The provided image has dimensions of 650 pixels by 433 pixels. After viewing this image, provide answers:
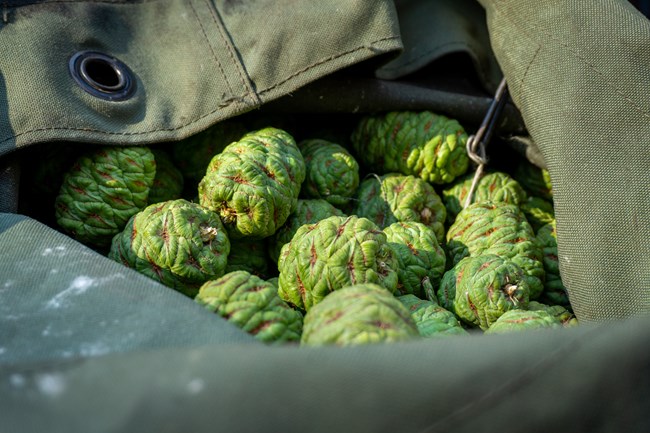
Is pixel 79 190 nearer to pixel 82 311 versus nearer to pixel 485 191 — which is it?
pixel 82 311

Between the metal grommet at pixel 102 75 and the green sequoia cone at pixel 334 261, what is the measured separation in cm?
Answer: 96

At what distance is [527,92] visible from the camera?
2752 mm

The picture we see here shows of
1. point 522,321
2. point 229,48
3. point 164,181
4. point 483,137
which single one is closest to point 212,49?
point 229,48

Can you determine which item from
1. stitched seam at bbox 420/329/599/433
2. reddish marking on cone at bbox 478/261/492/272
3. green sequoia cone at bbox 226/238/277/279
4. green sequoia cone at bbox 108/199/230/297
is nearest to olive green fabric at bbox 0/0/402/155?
green sequoia cone at bbox 108/199/230/297

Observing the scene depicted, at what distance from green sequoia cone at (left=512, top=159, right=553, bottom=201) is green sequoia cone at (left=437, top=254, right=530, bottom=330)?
0.86 meters

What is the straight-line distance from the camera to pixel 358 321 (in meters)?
1.67

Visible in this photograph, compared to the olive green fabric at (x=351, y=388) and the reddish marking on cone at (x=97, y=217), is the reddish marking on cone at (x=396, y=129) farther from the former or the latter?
the olive green fabric at (x=351, y=388)

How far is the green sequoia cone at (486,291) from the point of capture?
2.43 m

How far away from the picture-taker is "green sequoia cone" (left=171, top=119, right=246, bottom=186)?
9.34ft

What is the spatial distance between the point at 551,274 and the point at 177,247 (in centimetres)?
152

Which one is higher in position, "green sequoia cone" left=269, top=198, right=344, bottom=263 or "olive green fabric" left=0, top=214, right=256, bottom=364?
"olive green fabric" left=0, top=214, right=256, bottom=364

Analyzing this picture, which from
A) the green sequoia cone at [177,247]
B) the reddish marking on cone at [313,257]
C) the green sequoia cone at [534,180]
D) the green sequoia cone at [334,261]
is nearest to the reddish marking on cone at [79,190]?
the green sequoia cone at [177,247]

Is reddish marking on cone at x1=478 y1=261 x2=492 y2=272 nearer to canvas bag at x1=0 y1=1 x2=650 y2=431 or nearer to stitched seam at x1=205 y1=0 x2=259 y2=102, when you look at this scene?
canvas bag at x1=0 y1=1 x2=650 y2=431

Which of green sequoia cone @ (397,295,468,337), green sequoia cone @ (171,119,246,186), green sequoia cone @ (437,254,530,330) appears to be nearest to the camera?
green sequoia cone @ (397,295,468,337)
